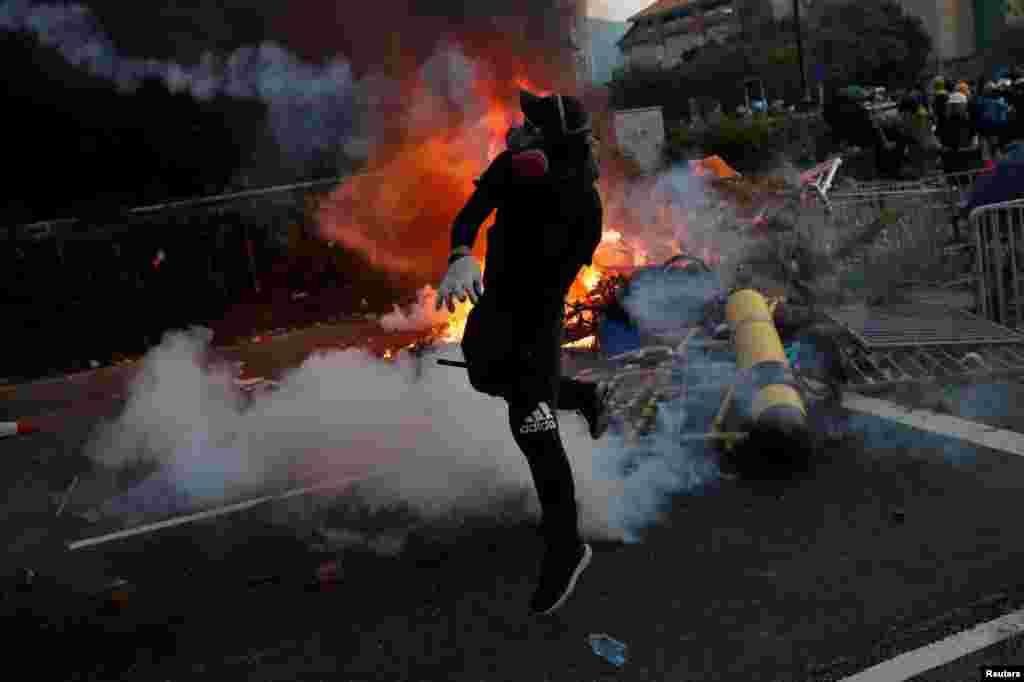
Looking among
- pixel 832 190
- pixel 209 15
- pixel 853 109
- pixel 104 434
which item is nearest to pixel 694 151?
pixel 853 109

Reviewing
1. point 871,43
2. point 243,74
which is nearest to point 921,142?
point 243,74

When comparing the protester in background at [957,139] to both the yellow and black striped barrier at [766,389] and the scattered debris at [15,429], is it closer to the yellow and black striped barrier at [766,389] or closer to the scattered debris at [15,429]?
the yellow and black striped barrier at [766,389]

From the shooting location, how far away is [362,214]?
11.9 m

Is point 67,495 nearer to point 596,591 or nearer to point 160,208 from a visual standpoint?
point 596,591

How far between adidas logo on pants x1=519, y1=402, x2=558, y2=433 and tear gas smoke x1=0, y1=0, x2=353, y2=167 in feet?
26.5

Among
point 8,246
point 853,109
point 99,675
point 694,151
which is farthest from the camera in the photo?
point 694,151

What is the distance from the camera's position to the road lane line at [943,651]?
9.92 ft

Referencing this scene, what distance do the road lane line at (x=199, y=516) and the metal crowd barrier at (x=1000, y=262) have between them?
A: 4888 mm

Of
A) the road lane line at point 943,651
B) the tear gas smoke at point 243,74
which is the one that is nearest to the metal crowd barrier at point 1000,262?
the road lane line at point 943,651

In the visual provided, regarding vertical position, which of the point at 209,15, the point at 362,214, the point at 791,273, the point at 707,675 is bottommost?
the point at 707,675

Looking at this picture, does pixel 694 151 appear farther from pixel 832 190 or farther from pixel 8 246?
pixel 8 246

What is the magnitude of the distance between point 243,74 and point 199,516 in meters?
6.79

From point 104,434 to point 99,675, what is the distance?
397 cm

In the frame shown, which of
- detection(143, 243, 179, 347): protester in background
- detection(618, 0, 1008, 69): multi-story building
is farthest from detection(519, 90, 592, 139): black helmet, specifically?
detection(618, 0, 1008, 69): multi-story building
